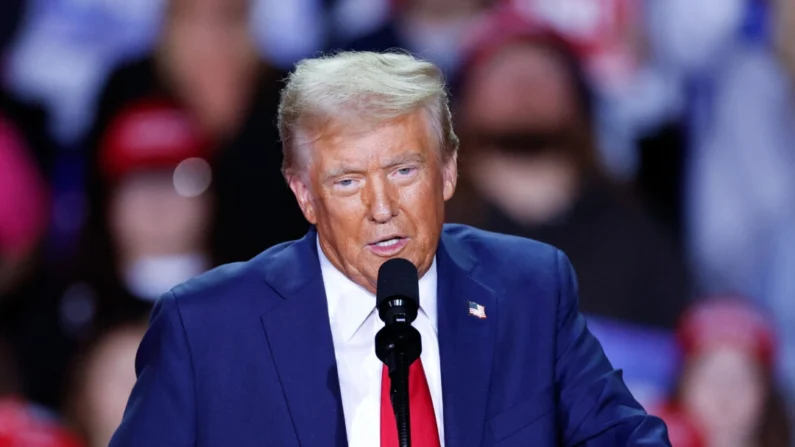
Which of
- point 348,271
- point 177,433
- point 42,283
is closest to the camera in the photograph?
point 177,433

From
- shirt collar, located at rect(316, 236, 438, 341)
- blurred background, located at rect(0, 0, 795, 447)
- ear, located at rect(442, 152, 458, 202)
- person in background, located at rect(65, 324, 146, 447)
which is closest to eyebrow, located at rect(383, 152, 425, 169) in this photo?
ear, located at rect(442, 152, 458, 202)

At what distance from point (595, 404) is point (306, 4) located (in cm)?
242

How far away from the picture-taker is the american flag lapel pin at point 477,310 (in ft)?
6.93

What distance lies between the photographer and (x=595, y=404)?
2.02 m

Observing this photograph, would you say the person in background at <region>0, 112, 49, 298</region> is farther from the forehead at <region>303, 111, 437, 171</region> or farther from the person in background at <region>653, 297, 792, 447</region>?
the person in background at <region>653, 297, 792, 447</region>

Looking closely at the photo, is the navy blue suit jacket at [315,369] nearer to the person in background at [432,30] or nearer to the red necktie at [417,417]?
the red necktie at [417,417]

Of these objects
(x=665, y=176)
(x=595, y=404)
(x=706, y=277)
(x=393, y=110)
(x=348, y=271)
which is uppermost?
(x=393, y=110)

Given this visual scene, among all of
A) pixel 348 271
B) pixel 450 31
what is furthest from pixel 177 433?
pixel 450 31

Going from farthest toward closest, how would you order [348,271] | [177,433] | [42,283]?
[42,283], [348,271], [177,433]

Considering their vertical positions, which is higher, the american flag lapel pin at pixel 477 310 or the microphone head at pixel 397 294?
the microphone head at pixel 397 294

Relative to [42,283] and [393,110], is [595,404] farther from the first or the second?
[42,283]

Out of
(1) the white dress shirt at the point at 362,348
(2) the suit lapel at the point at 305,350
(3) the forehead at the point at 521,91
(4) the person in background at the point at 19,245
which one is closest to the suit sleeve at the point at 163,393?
(2) the suit lapel at the point at 305,350

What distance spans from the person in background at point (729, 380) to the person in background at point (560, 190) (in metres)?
0.14

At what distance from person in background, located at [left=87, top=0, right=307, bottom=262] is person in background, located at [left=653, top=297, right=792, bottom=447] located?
60.5 inches
